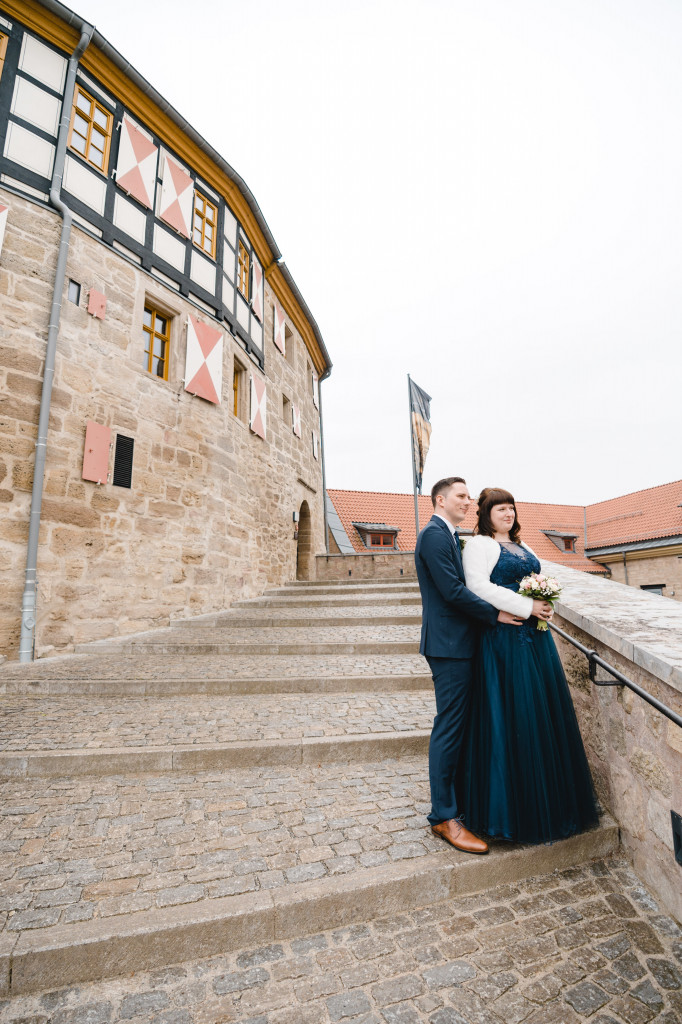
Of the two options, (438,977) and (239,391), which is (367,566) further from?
(438,977)

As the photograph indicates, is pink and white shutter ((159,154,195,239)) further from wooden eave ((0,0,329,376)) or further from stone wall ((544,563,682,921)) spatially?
stone wall ((544,563,682,921))

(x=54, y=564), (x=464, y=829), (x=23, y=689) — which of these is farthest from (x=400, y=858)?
(x=54, y=564)

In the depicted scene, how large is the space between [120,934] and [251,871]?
57 cm

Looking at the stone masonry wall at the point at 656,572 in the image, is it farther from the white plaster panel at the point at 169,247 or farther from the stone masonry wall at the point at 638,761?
the white plaster panel at the point at 169,247

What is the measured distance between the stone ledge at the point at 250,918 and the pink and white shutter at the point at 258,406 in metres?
8.77

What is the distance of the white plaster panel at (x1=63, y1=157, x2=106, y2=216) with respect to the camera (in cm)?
652

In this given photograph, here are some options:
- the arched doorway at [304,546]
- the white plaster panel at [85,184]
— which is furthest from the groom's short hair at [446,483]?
the arched doorway at [304,546]

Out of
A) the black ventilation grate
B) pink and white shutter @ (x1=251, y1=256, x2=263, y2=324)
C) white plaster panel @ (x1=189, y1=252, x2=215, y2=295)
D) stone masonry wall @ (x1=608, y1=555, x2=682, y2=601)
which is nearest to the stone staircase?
the black ventilation grate

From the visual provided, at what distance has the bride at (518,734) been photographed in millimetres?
2338

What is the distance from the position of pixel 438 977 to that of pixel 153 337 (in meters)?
8.20

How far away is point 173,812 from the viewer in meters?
2.68

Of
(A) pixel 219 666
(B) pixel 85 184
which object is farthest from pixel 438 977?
(B) pixel 85 184

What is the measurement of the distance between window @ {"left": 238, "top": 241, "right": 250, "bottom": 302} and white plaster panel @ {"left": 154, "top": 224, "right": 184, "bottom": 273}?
6.57 ft

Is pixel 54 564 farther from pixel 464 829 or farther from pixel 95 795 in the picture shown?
pixel 464 829
